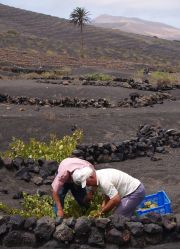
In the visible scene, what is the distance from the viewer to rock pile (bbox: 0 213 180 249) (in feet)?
27.3

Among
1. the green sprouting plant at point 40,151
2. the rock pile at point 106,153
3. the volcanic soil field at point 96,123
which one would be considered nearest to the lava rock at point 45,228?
the volcanic soil field at point 96,123

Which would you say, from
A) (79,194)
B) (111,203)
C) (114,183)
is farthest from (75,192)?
(111,203)

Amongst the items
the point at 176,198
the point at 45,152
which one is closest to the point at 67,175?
the point at 176,198

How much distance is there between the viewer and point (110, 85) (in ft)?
115

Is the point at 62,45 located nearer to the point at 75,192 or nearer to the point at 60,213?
the point at 75,192

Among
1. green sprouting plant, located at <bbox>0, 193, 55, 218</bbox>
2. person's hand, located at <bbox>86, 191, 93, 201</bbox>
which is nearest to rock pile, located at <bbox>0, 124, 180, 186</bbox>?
green sprouting plant, located at <bbox>0, 193, 55, 218</bbox>

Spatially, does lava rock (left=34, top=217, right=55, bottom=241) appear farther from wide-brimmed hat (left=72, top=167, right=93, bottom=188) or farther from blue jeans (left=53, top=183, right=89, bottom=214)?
blue jeans (left=53, top=183, right=89, bottom=214)

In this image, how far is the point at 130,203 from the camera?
9.00 meters

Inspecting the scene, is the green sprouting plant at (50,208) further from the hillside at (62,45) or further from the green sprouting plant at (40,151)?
the hillside at (62,45)

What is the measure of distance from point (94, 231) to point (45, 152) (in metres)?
7.02

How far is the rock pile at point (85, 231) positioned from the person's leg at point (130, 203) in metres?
0.40

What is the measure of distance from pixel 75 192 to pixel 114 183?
1.00m

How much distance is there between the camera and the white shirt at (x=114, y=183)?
857 centimetres

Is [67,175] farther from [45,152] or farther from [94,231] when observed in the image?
[45,152]
